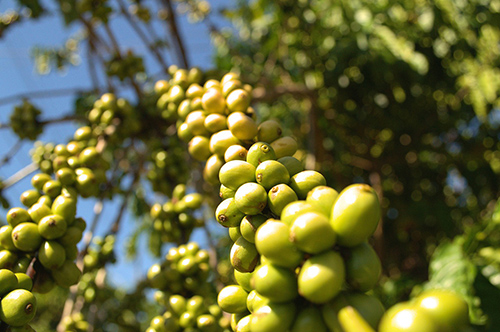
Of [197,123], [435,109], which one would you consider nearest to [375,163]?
[435,109]

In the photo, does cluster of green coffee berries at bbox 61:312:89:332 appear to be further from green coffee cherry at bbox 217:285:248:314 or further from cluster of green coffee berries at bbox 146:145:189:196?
green coffee cherry at bbox 217:285:248:314

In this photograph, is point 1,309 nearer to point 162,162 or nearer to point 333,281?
point 333,281

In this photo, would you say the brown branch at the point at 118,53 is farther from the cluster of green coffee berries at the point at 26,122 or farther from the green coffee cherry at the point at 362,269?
the green coffee cherry at the point at 362,269

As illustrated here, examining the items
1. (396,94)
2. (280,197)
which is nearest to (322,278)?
(280,197)

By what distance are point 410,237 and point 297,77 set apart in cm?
247

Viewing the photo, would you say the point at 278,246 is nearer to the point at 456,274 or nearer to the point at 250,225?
the point at 250,225

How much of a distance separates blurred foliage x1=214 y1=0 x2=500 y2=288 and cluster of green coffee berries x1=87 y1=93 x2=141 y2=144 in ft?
4.71

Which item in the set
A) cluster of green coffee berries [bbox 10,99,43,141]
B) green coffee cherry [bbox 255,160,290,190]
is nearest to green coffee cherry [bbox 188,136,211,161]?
green coffee cherry [bbox 255,160,290,190]

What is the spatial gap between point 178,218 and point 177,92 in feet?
2.36

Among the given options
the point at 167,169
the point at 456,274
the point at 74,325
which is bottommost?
the point at 456,274

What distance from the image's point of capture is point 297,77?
14.2ft

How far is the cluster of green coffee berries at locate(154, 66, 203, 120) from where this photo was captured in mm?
2111

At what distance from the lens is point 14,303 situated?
1134 mm

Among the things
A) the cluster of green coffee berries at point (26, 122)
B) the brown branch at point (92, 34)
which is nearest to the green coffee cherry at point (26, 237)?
the cluster of green coffee berries at point (26, 122)
